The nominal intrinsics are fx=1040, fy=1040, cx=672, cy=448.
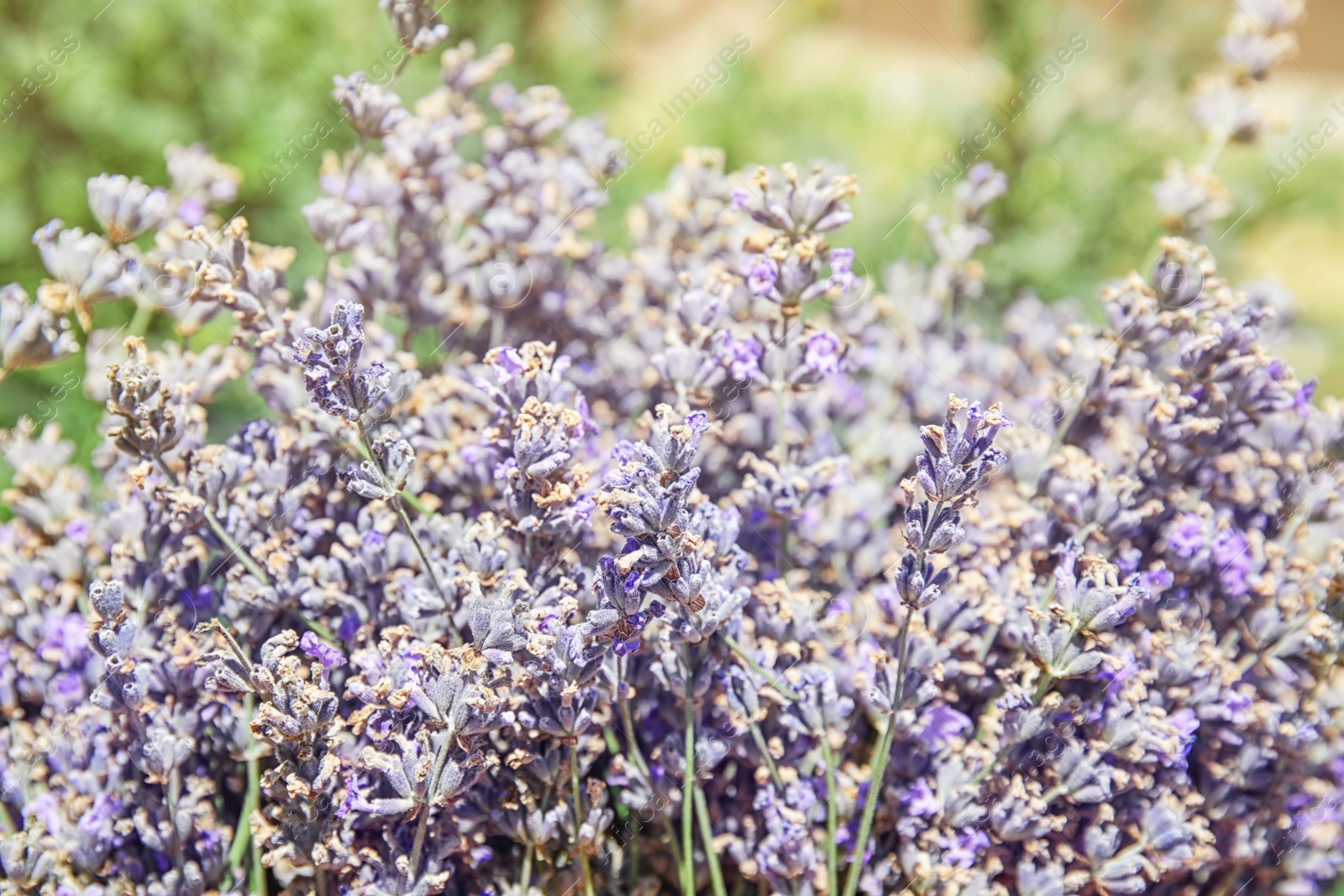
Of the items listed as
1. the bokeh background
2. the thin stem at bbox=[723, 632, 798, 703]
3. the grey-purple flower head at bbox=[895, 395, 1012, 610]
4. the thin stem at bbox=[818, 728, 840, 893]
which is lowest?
the thin stem at bbox=[818, 728, 840, 893]

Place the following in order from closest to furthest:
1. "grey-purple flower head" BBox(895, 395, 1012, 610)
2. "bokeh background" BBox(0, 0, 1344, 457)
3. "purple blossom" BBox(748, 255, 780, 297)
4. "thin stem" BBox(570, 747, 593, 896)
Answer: "grey-purple flower head" BBox(895, 395, 1012, 610) < "thin stem" BBox(570, 747, 593, 896) < "purple blossom" BBox(748, 255, 780, 297) < "bokeh background" BBox(0, 0, 1344, 457)

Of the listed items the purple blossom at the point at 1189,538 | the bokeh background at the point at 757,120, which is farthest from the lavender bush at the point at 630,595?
the bokeh background at the point at 757,120

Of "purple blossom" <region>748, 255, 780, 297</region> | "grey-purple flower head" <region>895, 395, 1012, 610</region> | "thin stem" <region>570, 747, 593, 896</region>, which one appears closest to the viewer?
"grey-purple flower head" <region>895, 395, 1012, 610</region>

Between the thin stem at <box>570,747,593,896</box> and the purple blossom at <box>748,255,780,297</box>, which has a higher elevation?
the purple blossom at <box>748,255,780,297</box>

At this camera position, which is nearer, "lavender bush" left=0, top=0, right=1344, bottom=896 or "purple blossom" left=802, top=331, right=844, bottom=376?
"lavender bush" left=0, top=0, right=1344, bottom=896

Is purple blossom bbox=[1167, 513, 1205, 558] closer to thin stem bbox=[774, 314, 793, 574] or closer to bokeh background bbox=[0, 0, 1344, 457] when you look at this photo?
thin stem bbox=[774, 314, 793, 574]

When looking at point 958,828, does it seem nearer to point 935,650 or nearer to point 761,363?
point 935,650

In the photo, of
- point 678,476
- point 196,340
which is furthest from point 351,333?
point 196,340

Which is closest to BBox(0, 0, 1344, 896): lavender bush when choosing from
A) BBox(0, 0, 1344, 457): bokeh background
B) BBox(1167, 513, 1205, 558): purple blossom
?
BBox(1167, 513, 1205, 558): purple blossom
